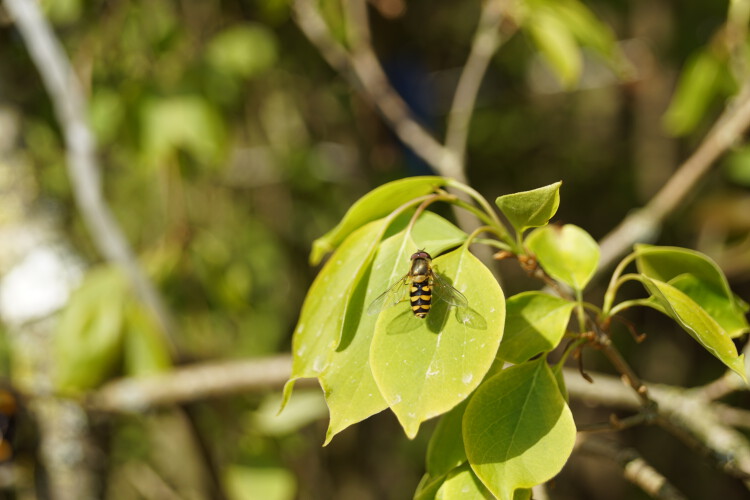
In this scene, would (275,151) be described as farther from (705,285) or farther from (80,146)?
(705,285)

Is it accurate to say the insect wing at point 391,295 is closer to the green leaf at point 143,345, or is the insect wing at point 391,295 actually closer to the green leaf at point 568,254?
the green leaf at point 568,254

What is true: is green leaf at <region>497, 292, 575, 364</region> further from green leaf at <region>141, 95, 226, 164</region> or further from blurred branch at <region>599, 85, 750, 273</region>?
green leaf at <region>141, 95, 226, 164</region>

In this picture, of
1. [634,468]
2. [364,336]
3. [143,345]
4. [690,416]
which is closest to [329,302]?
[364,336]

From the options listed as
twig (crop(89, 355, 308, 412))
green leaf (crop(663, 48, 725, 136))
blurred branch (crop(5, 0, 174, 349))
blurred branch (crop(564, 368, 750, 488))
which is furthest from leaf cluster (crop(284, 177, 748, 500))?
green leaf (crop(663, 48, 725, 136))

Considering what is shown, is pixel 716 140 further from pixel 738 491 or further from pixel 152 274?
pixel 738 491

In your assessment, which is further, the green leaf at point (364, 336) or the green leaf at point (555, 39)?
the green leaf at point (555, 39)

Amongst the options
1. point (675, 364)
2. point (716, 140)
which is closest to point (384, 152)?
point (716, 140)

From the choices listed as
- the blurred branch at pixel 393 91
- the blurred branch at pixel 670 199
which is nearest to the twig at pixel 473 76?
the blurred branch at pixel 393 91
